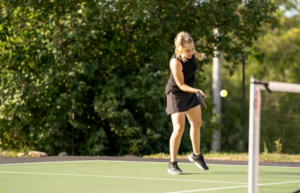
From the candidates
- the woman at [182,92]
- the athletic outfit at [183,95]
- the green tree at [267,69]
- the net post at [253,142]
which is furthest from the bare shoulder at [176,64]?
the green tree at [267,69]

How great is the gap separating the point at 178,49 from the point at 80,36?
5858 millimetres

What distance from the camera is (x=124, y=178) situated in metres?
5.95

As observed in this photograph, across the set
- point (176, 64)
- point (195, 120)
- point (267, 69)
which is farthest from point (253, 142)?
point (267, 69)

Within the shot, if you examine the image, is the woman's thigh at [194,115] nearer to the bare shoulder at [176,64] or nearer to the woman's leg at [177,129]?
the woman's leg at [177,129]

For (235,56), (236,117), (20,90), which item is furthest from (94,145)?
(236,117)

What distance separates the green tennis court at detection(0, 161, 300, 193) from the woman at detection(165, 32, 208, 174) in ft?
1.78

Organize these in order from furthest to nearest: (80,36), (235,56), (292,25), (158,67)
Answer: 1. (292,25)
2. (235,56)
3. (158,67)
4. (80,36)

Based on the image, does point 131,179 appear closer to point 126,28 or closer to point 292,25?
point 126,28

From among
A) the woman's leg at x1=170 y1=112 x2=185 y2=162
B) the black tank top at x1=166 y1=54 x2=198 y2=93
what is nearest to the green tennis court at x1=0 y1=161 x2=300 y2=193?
the woman's leg at x1=170 y1=112 x2=185 y2=162

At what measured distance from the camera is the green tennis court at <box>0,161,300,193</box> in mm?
5041

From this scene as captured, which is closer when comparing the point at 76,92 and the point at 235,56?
the point at 76,92

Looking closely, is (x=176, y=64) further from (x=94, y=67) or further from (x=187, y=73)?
(x=94, y=67)

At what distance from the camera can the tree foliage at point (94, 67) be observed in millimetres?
11398

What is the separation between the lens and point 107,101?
1143cm
